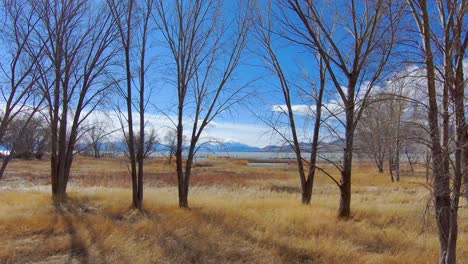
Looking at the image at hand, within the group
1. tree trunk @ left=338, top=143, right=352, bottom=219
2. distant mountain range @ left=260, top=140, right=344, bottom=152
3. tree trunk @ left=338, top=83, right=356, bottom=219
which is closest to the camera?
tree trunk @ left=338, top=83, right=356, bottom=219

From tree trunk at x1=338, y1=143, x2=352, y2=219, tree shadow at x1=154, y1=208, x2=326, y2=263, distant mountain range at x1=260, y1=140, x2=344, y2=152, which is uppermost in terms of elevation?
distant mountain range at x1=260, y1=140, x2=344, y2=152

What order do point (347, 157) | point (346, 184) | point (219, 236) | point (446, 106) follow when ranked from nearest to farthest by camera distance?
point (446, 106), point (219, 236), point (347, 157), point (346, 184)

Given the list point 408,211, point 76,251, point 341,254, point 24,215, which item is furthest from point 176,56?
point 408,211

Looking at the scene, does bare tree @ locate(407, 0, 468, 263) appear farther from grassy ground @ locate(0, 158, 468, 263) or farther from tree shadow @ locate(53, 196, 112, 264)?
tree shadow @ locate(53, 196, 112, 264)

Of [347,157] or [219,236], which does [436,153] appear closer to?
[347,157]

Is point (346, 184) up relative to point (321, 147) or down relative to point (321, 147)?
down

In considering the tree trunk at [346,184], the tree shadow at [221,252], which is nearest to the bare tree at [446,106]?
the tree shadow at [221,252]

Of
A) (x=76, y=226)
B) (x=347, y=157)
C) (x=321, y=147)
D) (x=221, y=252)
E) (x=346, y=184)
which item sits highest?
(x=321, y=147)

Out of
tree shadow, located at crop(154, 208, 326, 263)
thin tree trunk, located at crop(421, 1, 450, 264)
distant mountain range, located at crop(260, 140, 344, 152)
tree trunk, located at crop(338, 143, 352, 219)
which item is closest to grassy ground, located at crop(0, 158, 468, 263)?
tree shadow, located at crop(154, 208, 326, 263)

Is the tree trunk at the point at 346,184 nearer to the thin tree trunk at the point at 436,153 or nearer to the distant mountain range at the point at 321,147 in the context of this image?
the distant mountain range at the point at 321,147

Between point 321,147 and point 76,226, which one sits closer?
point 76,226

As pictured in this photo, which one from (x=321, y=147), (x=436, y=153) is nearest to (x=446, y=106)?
(x=436, y=153)

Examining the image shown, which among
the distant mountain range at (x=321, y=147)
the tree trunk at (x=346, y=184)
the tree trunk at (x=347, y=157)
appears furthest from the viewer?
the distant mountain range at (x=321, y=147)

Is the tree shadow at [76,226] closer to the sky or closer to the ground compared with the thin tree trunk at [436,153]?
closer to the ground
